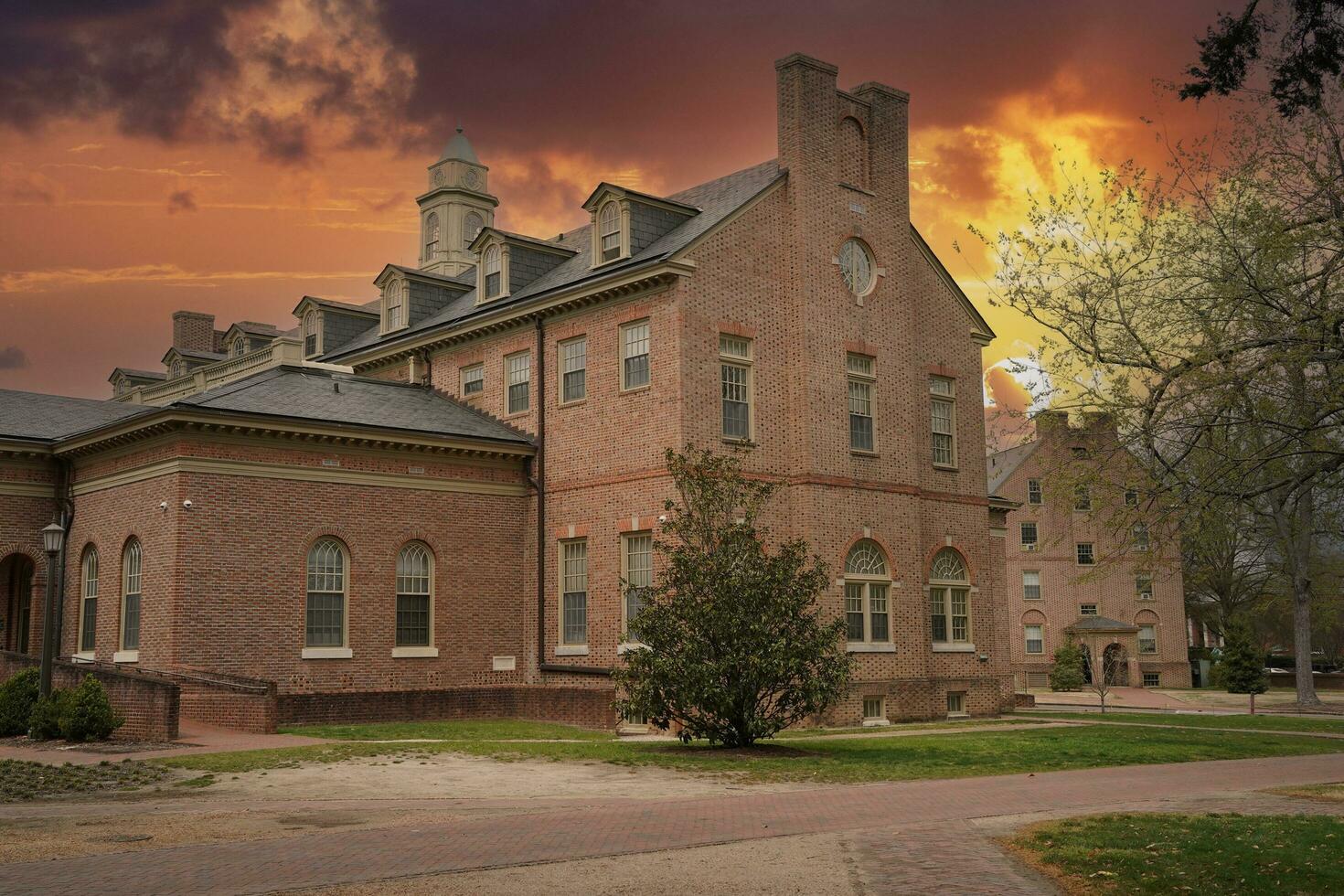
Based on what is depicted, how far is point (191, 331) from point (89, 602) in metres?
22.3

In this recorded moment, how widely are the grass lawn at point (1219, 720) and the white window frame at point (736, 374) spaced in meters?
11.4

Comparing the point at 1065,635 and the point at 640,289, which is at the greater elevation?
the point at 640,289

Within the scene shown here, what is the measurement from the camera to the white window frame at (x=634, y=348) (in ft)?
94.2

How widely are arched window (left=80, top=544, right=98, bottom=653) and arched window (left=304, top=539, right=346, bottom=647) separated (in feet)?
18.8

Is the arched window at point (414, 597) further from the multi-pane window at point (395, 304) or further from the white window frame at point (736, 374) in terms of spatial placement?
the multi-pane window at point (395, 304)

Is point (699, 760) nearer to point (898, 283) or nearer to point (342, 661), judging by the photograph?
point (342, 661)

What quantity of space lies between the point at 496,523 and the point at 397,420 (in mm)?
3523

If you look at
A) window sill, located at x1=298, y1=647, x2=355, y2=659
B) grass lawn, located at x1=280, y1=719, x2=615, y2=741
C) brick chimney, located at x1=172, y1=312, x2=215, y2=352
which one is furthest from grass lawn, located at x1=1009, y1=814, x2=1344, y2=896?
brick chimney, located at x1=172, y1=312, x2=215, y2=352

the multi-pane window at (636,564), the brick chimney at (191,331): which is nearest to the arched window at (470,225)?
the brick chimney at (191,331)

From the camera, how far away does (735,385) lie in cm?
2906

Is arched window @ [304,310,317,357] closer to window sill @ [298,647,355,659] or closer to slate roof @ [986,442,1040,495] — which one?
window sill @ [298,647,355,659]

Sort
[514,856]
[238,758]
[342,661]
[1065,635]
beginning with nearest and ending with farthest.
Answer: [514,856] < [238,758] < [342,661] < [1065,635]

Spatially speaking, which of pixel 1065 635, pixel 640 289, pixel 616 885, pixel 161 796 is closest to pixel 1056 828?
pixel 616 885

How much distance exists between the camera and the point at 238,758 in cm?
1888
